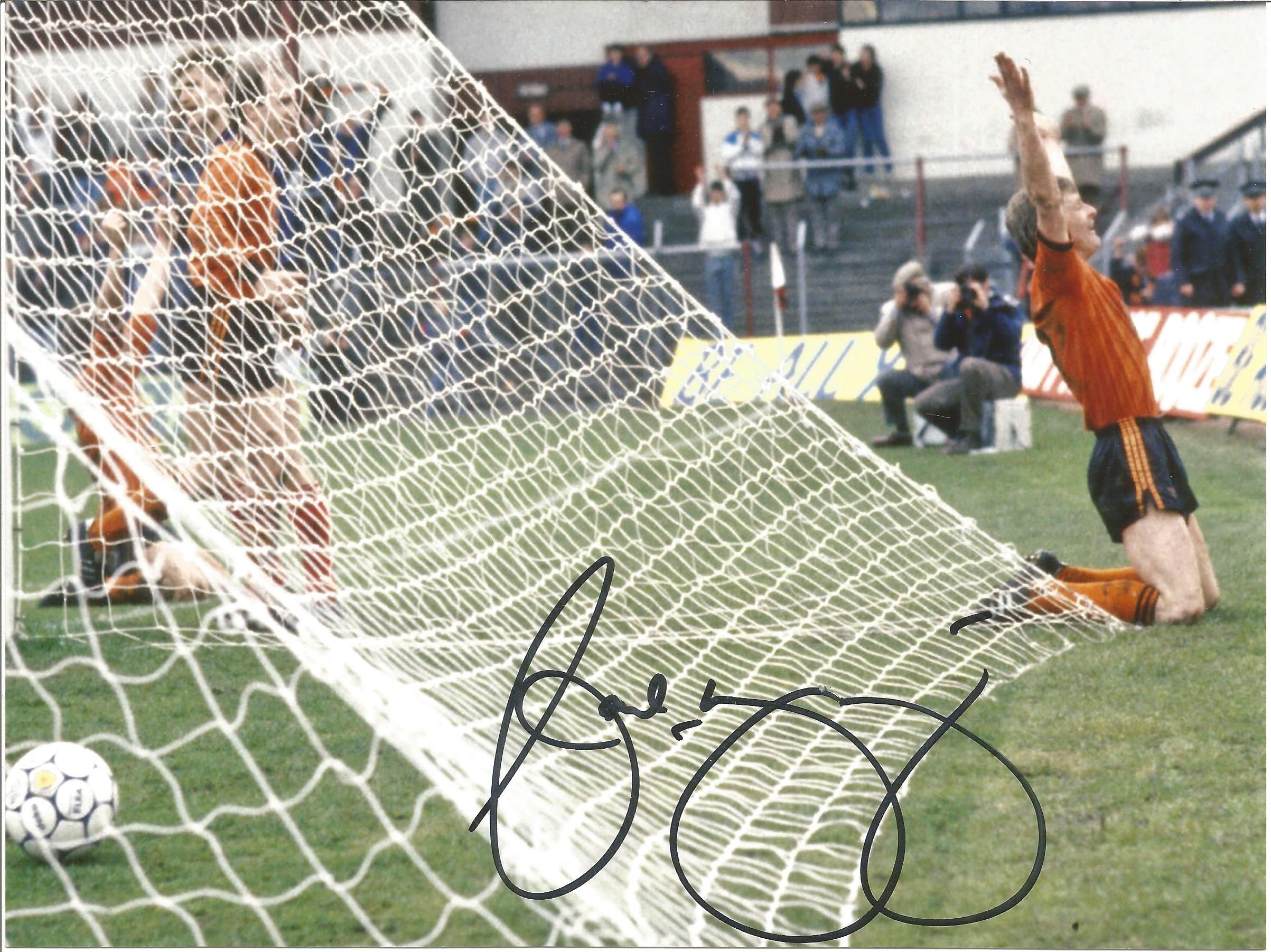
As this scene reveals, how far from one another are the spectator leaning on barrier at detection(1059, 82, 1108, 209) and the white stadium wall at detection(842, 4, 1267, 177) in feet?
0.27

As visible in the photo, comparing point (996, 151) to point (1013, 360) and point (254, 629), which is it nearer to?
point (1013, 360)

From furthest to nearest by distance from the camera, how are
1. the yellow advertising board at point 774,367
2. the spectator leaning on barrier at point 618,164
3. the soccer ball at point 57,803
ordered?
the spectator leaning on barrier at point 618,164, the yellow advertising board at point 774,367, the soccer ball at point 57,803

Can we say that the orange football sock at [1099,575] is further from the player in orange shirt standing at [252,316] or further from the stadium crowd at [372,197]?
the player in orange shirt standing at [252,316]

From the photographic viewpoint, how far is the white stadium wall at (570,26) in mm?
4043

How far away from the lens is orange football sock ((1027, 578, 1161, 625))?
401 centimetres

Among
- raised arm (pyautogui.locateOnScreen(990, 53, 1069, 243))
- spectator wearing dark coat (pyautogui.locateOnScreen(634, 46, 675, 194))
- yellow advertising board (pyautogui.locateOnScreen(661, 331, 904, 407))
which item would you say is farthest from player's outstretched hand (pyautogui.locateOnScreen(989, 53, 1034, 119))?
spectator wearing dark coat (pyautogui.locateOnScreen(634, 46, 675, 194))

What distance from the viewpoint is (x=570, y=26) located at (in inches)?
182

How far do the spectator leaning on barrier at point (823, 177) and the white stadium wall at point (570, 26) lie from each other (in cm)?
187

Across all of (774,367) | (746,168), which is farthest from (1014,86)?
(746,168)

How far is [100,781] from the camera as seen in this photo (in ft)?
9.68

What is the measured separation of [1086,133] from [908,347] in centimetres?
226

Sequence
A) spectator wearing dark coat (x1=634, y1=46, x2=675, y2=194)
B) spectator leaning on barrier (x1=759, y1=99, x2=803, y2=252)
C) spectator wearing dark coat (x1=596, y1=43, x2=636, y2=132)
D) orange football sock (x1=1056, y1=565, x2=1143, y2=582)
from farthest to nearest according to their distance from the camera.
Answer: spectator leaning on barrier (x1=759, y1=99, x2=803, y2=252)
spectator wearing dark coat (x1=634, y1=46, x2=675, y2=194)
spectator wearing dark coat (x1=596, y1=43, x2=636, y2=132)
orange football sock (x1=1056, y1=565, x2=1143, y2=582)

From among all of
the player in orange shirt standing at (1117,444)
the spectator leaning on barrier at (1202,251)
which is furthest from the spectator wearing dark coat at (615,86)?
the spectator leaning on barrier at (1202,251)

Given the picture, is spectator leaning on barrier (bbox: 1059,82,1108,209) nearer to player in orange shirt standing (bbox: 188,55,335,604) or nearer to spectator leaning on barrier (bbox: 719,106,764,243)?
spectator leaning on barrier (bbox: 719,106,764,243)
